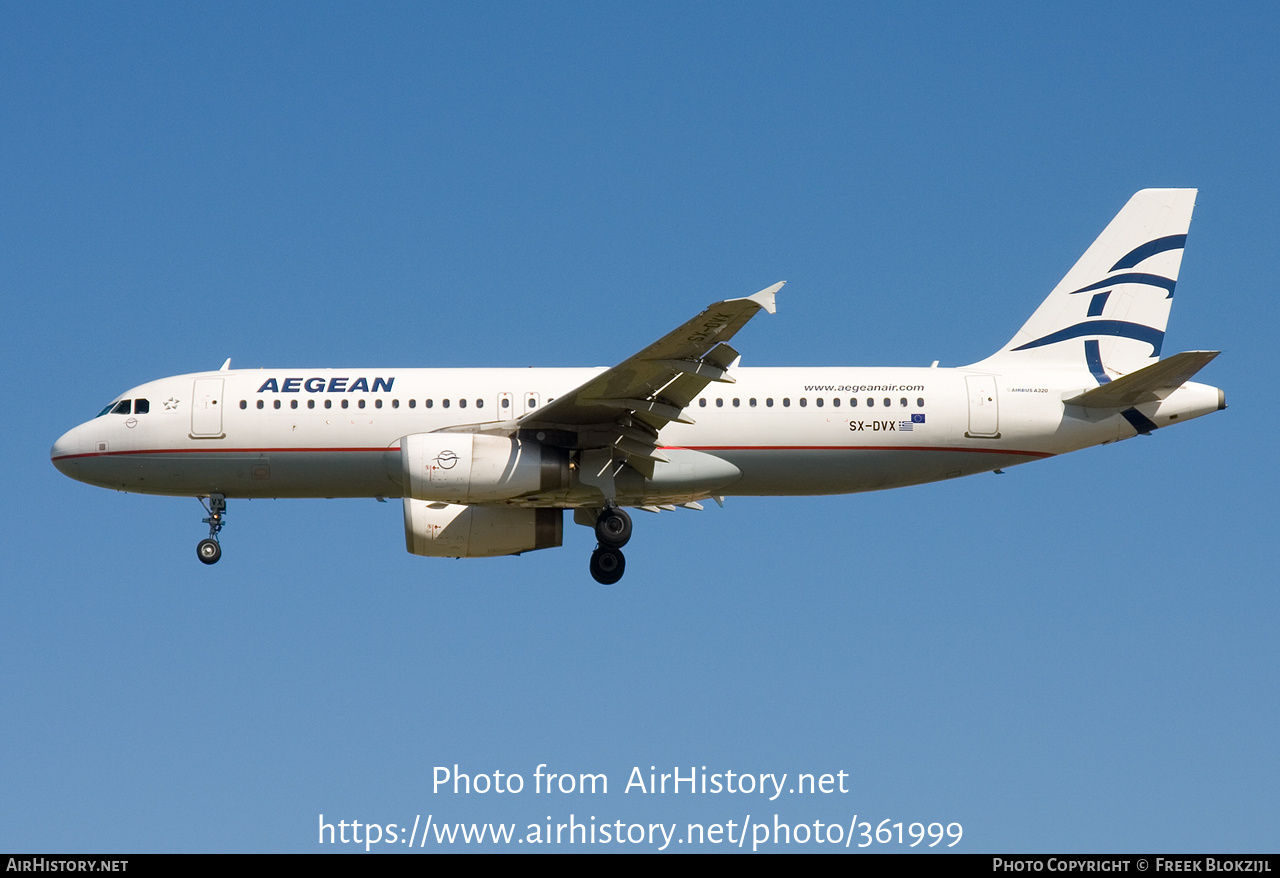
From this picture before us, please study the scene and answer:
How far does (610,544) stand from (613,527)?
0.34 meters

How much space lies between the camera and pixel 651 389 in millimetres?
25203

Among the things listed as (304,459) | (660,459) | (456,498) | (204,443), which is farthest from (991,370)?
(204,443)

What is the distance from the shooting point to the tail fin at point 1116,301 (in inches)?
1121

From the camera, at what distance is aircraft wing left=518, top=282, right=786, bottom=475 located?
76.2ft

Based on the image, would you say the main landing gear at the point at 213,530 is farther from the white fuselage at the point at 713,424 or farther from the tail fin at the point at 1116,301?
the tail fin at the point at 1116,301

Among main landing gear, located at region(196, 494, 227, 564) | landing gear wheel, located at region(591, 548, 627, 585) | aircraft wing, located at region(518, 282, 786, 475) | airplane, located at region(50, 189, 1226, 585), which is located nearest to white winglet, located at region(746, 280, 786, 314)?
aircraft wing, located at region(518, 282, 786, 475)

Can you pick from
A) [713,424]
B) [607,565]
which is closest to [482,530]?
[607,565]

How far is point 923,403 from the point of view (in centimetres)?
2716

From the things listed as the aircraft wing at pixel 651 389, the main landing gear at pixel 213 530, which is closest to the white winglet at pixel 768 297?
the aircraft wing at pixel 651 389

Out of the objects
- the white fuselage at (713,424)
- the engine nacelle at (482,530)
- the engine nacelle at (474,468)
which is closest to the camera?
the engine nacelle at (474,468)

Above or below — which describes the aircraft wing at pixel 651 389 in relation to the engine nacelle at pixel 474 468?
above

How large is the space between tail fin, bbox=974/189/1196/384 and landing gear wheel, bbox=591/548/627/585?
789cm

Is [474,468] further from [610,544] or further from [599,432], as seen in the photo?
[610,544]
